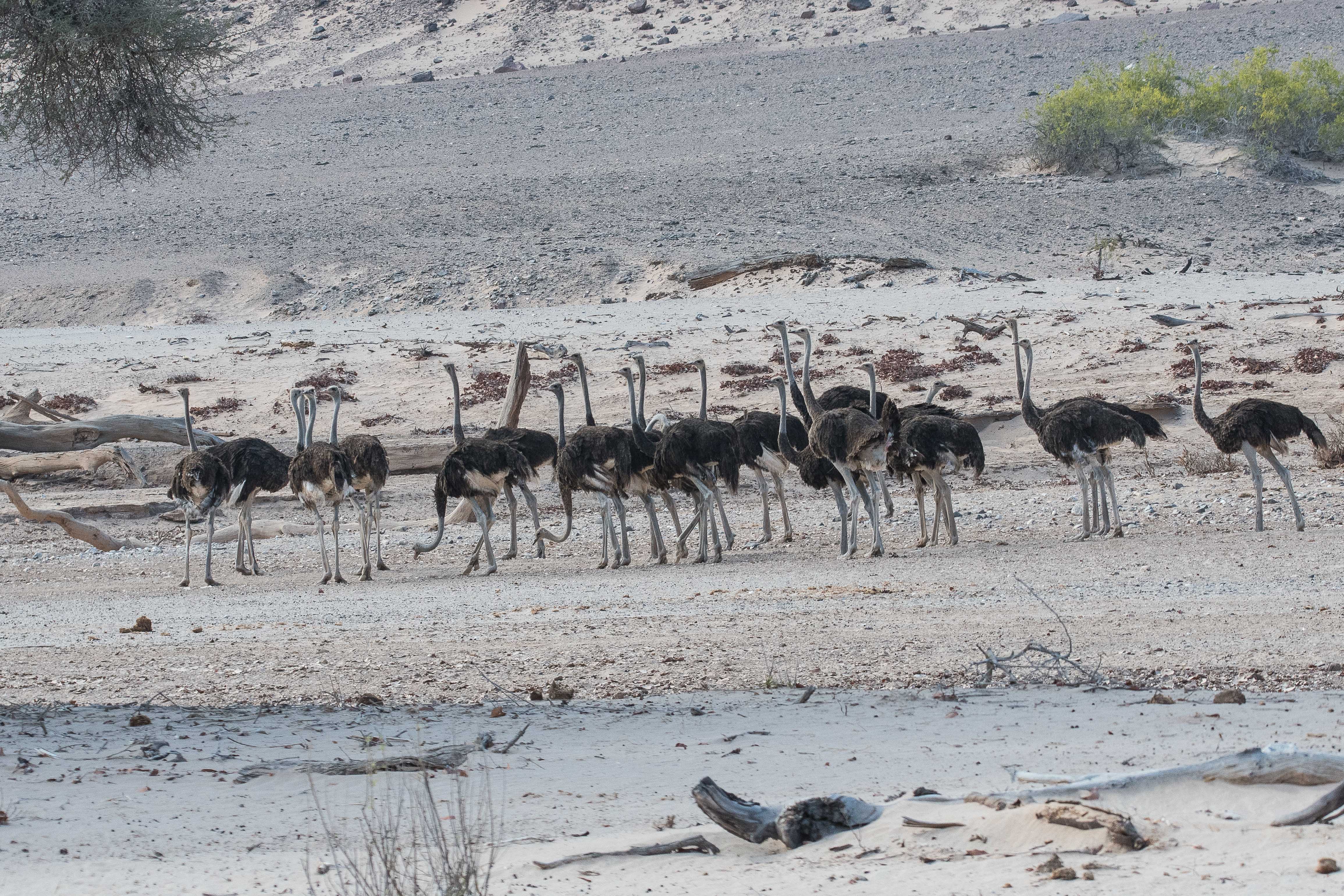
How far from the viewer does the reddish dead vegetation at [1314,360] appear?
66.9 ft

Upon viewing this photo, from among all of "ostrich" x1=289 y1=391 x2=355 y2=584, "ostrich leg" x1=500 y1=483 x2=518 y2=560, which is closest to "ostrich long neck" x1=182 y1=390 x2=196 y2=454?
"ostrich" x1=289 y1=391 x2=355 y2=584

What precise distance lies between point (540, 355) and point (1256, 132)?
2471cm

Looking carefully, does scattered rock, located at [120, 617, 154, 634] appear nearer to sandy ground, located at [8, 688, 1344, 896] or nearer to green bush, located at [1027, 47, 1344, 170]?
sandy ground, located at [8, 688, 1344, 896]

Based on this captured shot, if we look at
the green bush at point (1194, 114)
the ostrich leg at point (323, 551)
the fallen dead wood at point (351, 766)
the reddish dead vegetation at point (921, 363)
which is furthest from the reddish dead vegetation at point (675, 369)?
the green bush at point (1194, 114)

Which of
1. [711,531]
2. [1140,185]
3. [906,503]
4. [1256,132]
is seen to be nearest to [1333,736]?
[711,531]

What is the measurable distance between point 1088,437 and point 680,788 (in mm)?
9275

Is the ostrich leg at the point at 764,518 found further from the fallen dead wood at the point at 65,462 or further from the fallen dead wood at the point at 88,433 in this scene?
the fallen dead wood at the point at 65,462

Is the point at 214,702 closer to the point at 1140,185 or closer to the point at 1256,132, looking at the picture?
the point at 1140,185

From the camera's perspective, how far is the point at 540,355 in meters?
24.6

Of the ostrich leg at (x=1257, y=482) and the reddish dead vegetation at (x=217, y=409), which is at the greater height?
the reddish dead vegetation at (x=217, y=409)

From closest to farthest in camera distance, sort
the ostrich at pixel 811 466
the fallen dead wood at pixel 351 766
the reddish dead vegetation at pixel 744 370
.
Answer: the fallen dead wood at pixel 351 766 → the ostrich at pixel 811 466 → the reddish dead vegetation at pixel 744 370

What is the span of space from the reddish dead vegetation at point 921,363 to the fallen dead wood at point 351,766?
624 inches

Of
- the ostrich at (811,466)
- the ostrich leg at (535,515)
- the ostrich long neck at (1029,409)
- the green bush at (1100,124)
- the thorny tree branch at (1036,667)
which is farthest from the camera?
the green bush at (1100,124)

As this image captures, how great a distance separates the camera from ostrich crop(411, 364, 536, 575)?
14.9 metres
